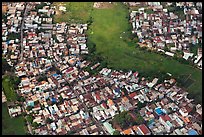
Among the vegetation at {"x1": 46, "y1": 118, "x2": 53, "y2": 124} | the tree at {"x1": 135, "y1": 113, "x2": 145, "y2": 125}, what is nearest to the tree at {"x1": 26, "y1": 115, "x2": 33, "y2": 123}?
the vegetation at {"x1": 46, "y1": 118, "x2": 53, "y2": 124}

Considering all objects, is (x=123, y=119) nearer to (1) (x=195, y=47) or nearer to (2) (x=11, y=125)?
(2) (x=11, y=125)

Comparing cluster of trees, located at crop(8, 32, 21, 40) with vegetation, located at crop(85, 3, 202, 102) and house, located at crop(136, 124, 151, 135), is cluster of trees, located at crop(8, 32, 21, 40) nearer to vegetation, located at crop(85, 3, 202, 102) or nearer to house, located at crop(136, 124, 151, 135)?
vegetation, located at crop(85, 3, 202, 102)

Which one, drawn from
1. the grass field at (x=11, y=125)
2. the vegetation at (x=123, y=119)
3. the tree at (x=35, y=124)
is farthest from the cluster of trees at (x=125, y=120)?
the grass field at (x=11, y=125)

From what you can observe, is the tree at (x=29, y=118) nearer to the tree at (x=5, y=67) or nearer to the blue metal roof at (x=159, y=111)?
the tree at (x=5, y=67)

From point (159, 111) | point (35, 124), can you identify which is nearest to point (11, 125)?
point (35, 124)

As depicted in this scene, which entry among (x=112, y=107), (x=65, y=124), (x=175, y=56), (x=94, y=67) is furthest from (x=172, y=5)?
(x=65, y=124)

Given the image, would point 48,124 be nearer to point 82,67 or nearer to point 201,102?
point 82,67
